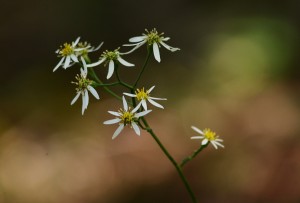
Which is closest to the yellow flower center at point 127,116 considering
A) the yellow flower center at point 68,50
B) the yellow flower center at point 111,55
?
the yellow flower center at point 111,55

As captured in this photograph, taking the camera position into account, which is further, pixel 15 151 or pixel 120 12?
pixel 120 12

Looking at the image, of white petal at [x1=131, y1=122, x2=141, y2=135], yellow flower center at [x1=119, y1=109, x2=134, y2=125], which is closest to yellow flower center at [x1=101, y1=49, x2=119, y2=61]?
yellow flower center at [x1=119, y1=109, x2=134, y2=125]

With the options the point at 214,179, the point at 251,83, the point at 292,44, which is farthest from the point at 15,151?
the point at 292,44

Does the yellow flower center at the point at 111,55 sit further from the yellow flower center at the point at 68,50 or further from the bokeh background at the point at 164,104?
the bokeh background at the point at 164,104

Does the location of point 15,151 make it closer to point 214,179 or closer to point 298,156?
point 214,179

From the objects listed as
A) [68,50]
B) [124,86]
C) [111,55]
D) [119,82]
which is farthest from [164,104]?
[119,82]

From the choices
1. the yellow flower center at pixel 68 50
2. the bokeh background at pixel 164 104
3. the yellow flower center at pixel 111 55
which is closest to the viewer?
the yellow flower center at pixel 111 55

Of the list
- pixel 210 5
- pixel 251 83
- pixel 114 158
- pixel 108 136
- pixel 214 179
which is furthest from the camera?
pixel 210 5

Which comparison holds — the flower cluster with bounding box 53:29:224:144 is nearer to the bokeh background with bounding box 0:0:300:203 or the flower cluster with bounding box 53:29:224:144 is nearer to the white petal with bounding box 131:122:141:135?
the white petal with bounding box 131:122:141:135
